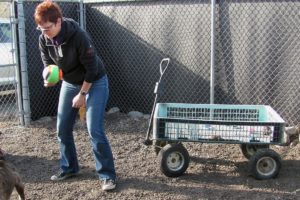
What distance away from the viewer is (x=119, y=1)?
781 cm

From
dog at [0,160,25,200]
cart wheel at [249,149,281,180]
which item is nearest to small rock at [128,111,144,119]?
cart wheel at [249,149,281,180]

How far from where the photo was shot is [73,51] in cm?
417

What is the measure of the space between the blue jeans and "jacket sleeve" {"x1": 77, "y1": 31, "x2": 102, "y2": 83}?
0.72 ft

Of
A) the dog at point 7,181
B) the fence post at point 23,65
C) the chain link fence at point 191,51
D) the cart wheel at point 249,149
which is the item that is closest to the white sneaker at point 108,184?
the dog at point 7,181

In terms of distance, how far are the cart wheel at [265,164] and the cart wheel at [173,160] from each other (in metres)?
0.76

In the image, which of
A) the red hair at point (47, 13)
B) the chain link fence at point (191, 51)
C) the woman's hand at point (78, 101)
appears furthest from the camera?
the chain link fence at point (191, 51)

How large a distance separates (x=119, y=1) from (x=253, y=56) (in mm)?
2715

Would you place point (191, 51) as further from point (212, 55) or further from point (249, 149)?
point (249, 149)

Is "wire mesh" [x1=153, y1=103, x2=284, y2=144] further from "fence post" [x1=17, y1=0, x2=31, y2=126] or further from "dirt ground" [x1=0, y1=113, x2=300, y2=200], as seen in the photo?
"fence post" [x1=17, y1=0, x2=31, y2=126]

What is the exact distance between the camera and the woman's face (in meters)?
3.96

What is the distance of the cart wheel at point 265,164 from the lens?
190 inches

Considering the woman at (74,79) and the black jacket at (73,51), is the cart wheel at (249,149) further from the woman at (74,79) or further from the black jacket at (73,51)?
the black jacket at (73,51)

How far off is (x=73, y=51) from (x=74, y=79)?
376 mm

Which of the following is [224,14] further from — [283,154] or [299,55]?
[283,154]
